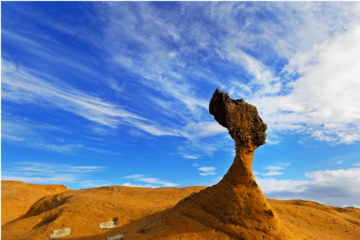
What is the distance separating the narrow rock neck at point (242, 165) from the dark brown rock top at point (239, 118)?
0.25 m

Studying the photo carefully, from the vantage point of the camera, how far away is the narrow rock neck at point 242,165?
9727 mm

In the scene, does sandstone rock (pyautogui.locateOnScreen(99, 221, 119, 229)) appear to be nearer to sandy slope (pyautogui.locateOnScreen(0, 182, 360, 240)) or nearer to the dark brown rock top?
sandy slope (pyautogui.locateOnScreen(0, 182, 360, 240))

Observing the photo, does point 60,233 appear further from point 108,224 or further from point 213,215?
point 213,215

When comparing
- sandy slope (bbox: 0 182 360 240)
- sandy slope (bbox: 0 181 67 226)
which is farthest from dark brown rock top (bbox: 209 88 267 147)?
sandy slope (bbox: 0 181 67 226)

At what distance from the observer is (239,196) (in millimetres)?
9367

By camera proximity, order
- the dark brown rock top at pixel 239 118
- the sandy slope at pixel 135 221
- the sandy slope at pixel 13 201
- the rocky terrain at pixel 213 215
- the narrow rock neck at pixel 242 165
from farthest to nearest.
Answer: the sandy slope at pixel 13 201
the narrow rock neck at pixel 242 165
the dark brown rock top at pixel 239 118
the sandy slope at pixel 135 221
the rocky terrain at pixel 213 215

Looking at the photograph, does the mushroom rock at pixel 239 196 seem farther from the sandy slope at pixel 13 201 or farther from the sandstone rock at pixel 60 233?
the sandy slope at pixel 13 201

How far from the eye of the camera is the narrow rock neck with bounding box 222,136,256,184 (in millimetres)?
9727

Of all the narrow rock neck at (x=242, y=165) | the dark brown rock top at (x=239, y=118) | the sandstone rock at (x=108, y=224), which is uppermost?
the dark brown rock top at (x=239, y=118)

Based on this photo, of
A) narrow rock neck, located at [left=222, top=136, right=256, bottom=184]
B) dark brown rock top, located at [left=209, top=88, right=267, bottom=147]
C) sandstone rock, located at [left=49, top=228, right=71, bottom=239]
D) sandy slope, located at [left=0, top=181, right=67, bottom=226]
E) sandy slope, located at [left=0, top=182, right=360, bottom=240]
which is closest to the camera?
sandy slope, located at [left=0, top=182, right=360, bottom=240]

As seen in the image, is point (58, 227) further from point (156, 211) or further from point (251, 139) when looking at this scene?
point (251, 139)

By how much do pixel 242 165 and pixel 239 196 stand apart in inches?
51.4

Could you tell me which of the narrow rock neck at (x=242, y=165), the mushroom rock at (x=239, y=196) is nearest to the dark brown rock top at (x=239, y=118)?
the mushroom rock at (x=239, y=196)

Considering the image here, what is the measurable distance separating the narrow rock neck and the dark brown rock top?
0.81 feet
